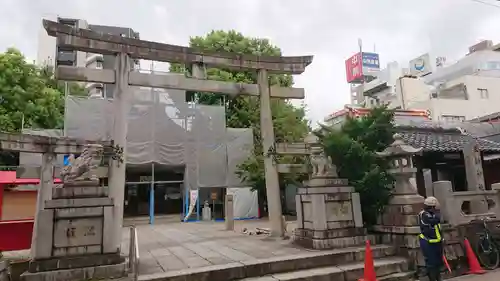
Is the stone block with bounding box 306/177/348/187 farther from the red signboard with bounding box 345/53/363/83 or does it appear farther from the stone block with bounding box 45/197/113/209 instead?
the red signboard with bounding box 345/53/363/83

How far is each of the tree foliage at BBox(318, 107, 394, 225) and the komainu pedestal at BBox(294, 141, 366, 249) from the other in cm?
44

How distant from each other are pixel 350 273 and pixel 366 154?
10.3 ft

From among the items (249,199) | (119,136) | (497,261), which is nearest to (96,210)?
(119,136)

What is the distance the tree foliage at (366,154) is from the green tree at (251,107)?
8921 millimetres

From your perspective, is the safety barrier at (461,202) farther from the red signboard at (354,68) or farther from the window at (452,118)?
the red signboard at (354,68)

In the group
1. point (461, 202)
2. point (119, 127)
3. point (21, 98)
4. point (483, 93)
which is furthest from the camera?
point (483, 93)

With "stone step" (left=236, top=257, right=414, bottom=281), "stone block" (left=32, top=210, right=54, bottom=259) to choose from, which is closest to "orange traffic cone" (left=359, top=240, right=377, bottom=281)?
"stone step" (left=236, top=257, right=414, bottom=281)

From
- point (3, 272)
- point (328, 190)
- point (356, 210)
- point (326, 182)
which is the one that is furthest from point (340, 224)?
point (3, 272)

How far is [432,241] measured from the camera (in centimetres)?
651

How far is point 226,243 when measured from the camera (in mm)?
10078

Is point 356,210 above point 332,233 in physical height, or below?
above

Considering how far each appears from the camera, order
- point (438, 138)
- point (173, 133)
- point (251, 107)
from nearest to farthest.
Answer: point (438, 138) → point (173, 133) → point (251, 107)

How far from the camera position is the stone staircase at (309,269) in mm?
6488

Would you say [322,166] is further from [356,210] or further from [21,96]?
[21,96]
